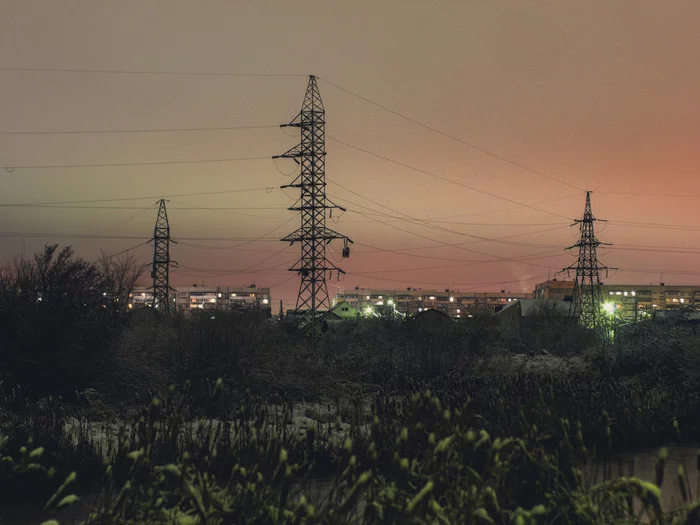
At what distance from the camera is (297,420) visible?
14.2 m

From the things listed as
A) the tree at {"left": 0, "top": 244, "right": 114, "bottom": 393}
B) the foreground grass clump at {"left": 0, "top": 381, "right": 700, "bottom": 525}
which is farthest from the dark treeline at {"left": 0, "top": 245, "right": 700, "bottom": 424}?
the foreground grass clump at {"left": 0, "top": 381, "right": 700, "bottom": 525}

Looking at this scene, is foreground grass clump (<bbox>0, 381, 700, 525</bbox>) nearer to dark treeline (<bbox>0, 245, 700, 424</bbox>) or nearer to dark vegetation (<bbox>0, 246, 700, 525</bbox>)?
→ dark vegetation (<bbox>0, 246, 700, 525</bbox>)

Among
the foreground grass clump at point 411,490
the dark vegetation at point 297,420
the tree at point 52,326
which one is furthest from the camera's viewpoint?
the tree at point 52,326

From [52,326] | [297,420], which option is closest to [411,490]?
[297,420]

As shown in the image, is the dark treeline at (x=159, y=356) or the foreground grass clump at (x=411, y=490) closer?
the foreground grass clump at (x=411, y=490)

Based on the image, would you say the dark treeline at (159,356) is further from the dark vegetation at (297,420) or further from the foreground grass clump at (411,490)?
the foreground grass clump at (411,490)

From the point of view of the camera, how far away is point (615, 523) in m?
4.46

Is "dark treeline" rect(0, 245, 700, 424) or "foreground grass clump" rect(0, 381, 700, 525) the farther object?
"dark treeline" rect(0, 245, 700, 424)

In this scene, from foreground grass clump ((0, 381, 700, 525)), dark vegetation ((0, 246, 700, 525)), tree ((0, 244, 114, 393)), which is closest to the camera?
foreground grass clump ((0, 381, 700, 525))

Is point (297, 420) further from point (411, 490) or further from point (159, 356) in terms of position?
point (411, 490)

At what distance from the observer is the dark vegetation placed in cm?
461

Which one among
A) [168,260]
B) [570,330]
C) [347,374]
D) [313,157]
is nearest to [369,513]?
[347,374]

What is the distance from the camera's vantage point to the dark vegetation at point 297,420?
4609 millimetres

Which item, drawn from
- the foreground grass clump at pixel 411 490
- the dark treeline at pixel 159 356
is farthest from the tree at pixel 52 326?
the foreground grass clump at pixel 411 490
